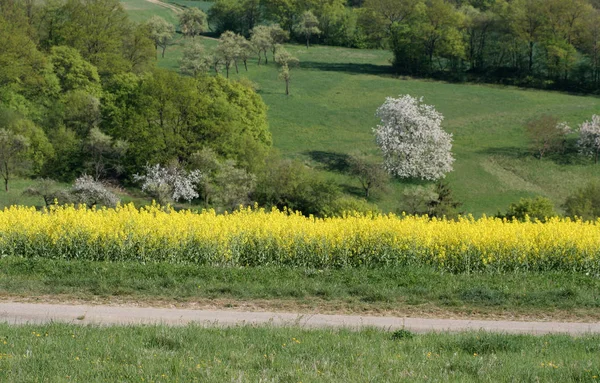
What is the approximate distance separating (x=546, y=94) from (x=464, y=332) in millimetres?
97109

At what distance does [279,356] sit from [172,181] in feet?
170

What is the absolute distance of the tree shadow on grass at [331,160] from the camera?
74875 mm

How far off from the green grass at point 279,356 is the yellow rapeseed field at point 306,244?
929 cm

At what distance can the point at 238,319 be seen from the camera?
54.3 feet

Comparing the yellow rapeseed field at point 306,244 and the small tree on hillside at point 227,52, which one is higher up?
the yellow rapeseed field at point 306,244

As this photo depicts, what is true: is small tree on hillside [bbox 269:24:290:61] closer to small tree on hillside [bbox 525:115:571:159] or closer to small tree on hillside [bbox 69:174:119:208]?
small tree on hillside [bbox 525:115:571:159]

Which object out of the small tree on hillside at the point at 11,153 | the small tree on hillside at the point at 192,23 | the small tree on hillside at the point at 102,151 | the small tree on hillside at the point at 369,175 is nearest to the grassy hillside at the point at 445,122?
the small tree on hillside at the point at 369,175

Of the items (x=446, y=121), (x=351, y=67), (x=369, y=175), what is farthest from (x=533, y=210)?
(x=351, y=67)

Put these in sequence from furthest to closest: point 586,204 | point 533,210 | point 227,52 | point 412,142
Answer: point 227,52 → point 412,142 → point 586,204 → point 533,210

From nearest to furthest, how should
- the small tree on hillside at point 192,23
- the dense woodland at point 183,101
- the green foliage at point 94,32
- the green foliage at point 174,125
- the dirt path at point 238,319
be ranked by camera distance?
the dirt path at point 238,319, the dense woodland at point 183,101, the green foliage at point 174,125, the green foliage at point 94,32, the small tree on hillside at point 192,23

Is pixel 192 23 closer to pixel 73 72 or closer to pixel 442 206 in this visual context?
pixel 73 72

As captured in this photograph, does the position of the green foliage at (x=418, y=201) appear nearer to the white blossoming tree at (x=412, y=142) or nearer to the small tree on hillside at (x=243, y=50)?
the white blossoming tree at (x=412, y=142)

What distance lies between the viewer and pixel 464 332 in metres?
14.9

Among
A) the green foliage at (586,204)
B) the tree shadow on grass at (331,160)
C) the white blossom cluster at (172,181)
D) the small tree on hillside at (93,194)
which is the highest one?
the green foliage at (586,204)
